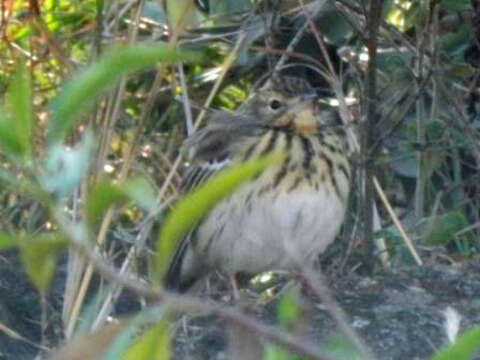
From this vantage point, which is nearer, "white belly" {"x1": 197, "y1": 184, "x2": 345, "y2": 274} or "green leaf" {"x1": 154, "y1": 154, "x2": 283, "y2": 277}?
"green leaf" {"x1": 154, "y1": 154, "x2": 283, "y2": 277}

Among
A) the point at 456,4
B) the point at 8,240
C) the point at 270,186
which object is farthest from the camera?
the point at 456,4

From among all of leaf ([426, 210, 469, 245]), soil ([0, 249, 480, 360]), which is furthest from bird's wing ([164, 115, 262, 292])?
leaf ([426, 210, 469, 245])

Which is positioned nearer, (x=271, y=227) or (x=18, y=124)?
(x=18, y=124)

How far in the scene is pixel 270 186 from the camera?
12.1 ft

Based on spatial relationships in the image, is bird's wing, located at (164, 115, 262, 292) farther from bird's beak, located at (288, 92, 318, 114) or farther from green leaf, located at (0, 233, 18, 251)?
green leaf, located at (0, 233, 18, 251)

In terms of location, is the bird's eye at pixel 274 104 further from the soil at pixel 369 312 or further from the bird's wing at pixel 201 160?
the soil at pixel 369 312

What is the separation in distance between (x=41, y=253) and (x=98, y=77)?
0.43 feet

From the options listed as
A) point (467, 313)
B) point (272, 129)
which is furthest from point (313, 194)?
point (467, 313)

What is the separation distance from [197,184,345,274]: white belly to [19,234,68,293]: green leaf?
8.67 feet

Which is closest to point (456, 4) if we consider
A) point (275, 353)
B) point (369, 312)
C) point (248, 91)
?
point (369, 312)

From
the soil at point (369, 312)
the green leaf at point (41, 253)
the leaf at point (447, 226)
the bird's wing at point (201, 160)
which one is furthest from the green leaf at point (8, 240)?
the leaf at point (447, 226)

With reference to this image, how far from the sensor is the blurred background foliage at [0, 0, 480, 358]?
354cm

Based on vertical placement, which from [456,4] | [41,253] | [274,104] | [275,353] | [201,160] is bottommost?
[201,160]

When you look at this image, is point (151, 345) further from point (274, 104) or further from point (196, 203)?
point (274, 104)
